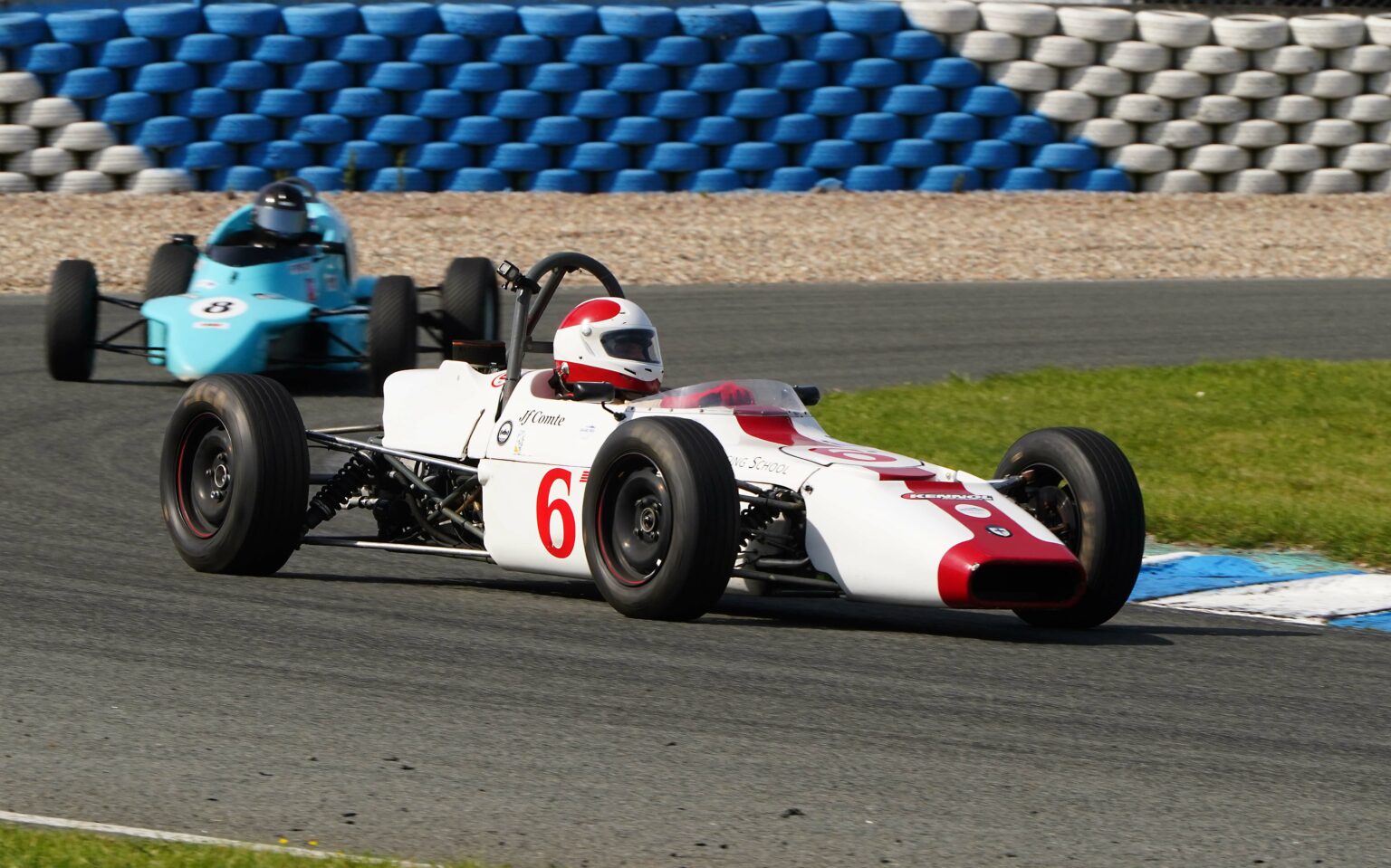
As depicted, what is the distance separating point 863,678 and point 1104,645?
1.13 m

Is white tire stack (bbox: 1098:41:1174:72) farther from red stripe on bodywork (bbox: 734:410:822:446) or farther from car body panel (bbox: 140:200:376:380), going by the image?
red stripe on bodywork (bbox: 734:410:822:446)

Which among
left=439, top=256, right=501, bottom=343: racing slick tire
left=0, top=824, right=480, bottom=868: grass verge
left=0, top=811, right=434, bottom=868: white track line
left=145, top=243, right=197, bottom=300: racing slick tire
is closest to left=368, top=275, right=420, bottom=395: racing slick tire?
left=439, top=256, right=501, bottom=343: racing slick tire

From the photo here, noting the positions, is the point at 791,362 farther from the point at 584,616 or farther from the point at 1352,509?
the point at 584,616

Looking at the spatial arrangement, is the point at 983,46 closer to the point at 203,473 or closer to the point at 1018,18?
the point at 1018,18

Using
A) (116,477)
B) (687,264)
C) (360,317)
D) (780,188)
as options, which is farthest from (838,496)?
(780,188)

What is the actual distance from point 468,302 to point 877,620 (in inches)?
287

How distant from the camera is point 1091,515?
23.2ft

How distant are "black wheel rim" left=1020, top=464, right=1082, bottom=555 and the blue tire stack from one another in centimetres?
1502

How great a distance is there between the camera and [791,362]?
15523mm

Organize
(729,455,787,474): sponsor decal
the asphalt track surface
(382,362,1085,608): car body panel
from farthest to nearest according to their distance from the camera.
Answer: (729,455,787,474): sponsor decal < (382,362,1085,608): car body panel < the asphalt track surface

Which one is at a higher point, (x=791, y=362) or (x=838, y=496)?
(x=838, y=496)

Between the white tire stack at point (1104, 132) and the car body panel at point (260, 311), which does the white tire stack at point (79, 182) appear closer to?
the car body panel at point (260, 311)

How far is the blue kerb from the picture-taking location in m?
8.45

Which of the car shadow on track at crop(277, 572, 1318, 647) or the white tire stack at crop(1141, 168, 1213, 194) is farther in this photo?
the white tire stack at crop(1141, 168, 1213, 194)
